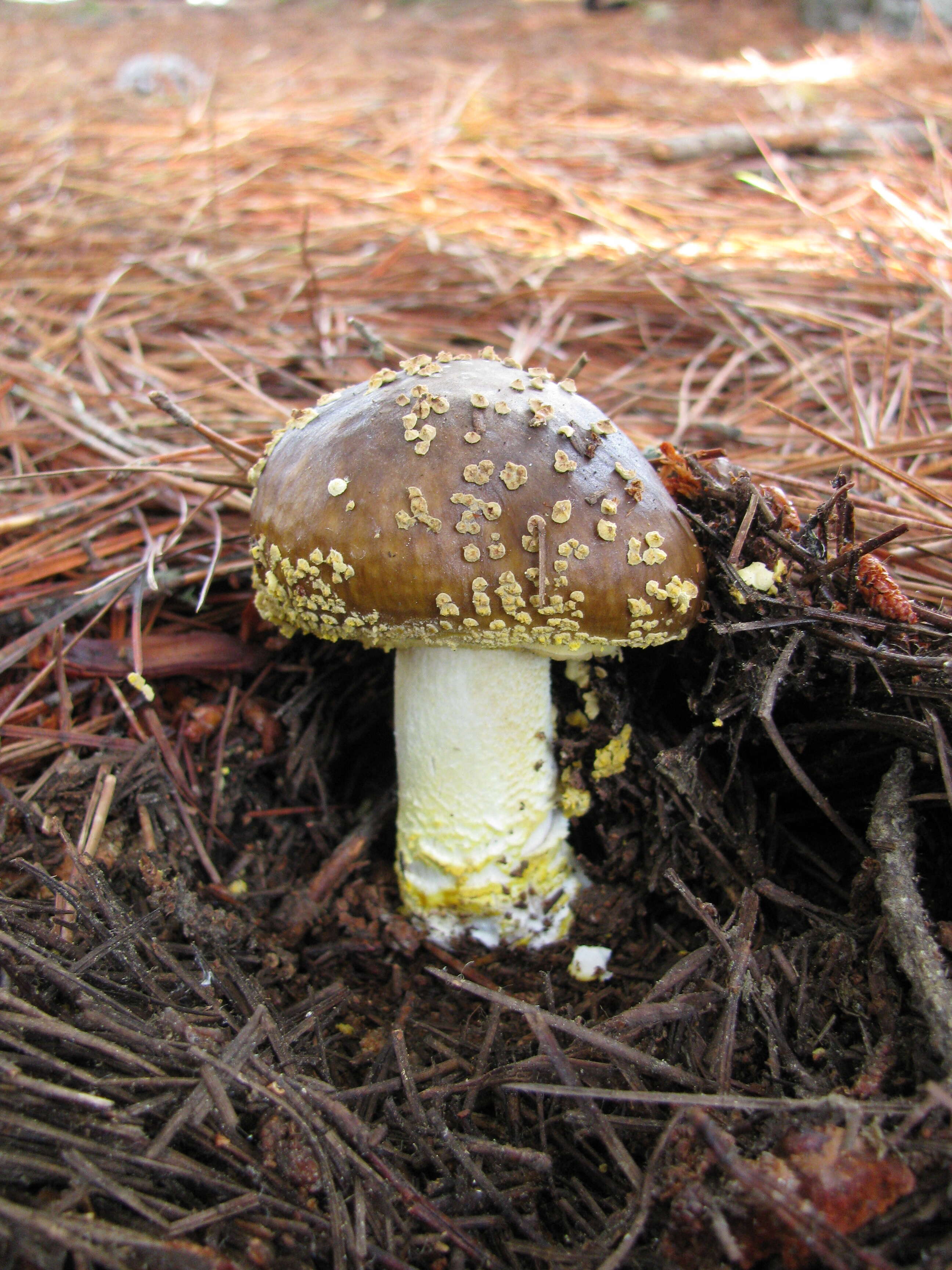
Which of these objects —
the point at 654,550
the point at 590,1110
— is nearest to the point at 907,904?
the point at 590,1110

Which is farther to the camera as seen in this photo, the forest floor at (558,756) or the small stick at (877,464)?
the small stick at (877,464)

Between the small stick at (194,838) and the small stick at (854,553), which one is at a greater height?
the small stick at (854,553)

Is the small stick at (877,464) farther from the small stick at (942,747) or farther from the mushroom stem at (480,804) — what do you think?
the mushroom stem at (480,804)

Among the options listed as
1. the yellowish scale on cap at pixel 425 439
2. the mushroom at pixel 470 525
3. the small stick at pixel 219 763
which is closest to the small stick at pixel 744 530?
the mushroom at pixel 470 525

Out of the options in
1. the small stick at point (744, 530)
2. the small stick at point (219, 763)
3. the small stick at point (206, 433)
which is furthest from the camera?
the small stick at point (219, 763)

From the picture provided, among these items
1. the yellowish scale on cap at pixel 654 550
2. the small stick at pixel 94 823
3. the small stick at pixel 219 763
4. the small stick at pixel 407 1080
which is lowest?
the small stick at pixel 407 1080

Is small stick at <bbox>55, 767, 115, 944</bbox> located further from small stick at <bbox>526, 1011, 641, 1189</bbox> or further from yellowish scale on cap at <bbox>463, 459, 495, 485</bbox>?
yellowish scale on cap at <bbox>463, 459, 495, 485</bbox>

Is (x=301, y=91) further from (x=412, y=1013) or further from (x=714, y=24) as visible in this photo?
(x=412, y=1013)

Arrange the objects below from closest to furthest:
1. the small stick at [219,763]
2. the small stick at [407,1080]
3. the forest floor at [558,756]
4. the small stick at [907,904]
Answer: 1. the forest floor at [558,756]
2. the small stick at [907,904]
3. the small stick at [407,1080]
4. the small stick at [219,763]

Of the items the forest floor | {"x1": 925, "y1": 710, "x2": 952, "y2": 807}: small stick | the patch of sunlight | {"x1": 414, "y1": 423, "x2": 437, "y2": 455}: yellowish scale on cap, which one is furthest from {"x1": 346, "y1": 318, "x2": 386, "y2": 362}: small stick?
the patch of sunlight
